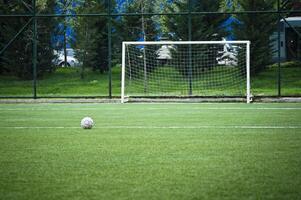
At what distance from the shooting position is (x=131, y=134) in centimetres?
878

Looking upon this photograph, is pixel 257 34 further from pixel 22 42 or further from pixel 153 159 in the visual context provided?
pixel 153 159

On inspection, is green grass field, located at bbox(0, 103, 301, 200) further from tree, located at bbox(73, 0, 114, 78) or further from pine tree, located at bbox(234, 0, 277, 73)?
tree, located at bbox(73, 0, 114, 78)

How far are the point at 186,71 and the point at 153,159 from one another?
13.6 meters

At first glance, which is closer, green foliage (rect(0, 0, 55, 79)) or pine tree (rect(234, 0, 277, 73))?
pine tree (rect(234, 0, 277, 73))

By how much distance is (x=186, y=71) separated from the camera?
19781 mm

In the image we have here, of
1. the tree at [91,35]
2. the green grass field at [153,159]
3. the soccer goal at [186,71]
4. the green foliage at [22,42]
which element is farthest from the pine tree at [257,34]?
the green grass field at [153,159]

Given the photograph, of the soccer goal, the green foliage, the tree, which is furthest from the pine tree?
the green foliage

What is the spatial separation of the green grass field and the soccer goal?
26.5 feet

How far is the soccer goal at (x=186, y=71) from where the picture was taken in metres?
19.4

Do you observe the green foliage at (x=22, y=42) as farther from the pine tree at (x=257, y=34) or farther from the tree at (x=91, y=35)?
the pine tree at (x=257, y=34)

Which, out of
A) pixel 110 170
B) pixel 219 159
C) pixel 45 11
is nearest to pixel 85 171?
pixel 110 170

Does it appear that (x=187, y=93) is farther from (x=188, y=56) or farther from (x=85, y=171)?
(x=85, y=171)

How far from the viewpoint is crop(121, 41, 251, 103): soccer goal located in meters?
19.4

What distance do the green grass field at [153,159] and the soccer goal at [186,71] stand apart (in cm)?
808
